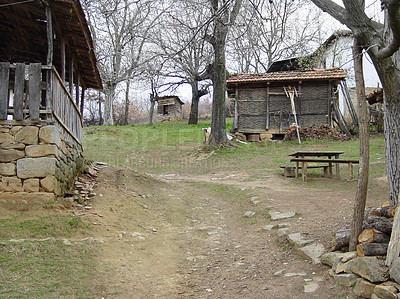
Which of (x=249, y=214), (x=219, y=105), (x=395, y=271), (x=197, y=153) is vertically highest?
(x=219, y=105)

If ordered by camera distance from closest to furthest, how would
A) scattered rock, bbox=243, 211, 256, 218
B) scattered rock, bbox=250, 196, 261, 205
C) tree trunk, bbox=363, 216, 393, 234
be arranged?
tree trunk, bbox=363, 216, 393, 234, scattered rock, bbox=243, 211, 256, 218, scattered rock, bbox=250, 196, 261, 205

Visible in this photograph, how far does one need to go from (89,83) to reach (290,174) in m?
7.44

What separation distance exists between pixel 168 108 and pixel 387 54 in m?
31.8

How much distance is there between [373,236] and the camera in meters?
3.42

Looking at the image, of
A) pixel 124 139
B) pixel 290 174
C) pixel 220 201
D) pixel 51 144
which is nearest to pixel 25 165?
pixel 51 144

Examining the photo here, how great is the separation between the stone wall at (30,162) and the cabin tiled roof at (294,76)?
46.0 ft

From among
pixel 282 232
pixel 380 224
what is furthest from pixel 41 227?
pixel 380 224

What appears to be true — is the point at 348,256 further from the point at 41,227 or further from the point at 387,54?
the point at 41,227

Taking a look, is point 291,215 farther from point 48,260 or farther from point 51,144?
point 51,144

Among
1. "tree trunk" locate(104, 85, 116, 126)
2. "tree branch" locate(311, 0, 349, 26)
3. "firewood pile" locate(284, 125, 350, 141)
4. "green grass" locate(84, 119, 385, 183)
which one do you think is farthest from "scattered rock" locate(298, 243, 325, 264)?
"tree trunk" locate(104, 85, 116, 126)

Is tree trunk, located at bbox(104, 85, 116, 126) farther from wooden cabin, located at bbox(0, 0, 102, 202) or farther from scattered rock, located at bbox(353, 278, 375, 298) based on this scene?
scattered rock, located at bbox(353, 278, 375, 298)

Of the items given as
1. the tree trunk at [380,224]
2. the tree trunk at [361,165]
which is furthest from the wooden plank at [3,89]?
the tree trunk at [380,224]

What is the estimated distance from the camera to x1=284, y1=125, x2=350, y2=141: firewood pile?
56.7 ft

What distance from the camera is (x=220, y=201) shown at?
8.19 metres
